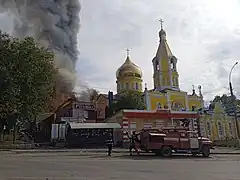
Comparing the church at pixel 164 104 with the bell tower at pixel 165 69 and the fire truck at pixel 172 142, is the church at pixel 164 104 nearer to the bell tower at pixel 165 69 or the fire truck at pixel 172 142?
the bell tower at pixel 165 69

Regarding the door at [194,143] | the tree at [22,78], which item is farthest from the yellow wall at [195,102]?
the door at [194,143]

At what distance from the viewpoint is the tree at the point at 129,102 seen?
55.4m

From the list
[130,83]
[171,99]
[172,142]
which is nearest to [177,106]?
[171,99]

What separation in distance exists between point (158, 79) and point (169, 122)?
2583 centimetres

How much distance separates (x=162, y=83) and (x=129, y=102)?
1114 centimetres

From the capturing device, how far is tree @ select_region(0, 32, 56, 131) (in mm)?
34438

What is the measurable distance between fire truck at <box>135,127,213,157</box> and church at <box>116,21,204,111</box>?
30.9 m

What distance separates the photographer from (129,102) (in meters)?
56.2

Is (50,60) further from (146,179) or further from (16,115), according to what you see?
(146,179)

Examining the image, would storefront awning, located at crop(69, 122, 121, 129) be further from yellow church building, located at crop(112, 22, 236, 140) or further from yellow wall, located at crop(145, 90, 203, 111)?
yellow wall, located at crop(145, 90, 203, 111)

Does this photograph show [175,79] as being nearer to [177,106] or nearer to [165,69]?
[165,69]

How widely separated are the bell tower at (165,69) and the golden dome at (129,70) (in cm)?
413

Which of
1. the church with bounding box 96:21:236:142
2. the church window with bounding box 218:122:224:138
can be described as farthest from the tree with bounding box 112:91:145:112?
the church window with bounding box 218:122:224:138

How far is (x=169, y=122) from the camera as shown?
132ft
